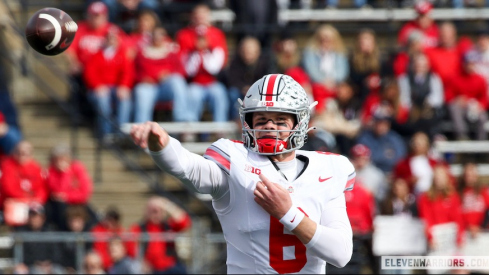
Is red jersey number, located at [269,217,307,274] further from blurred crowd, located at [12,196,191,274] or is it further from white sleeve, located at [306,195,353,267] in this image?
blurred crowd, located at [12,196,191,274]

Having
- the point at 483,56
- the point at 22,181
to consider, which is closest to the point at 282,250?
the point at 22,181

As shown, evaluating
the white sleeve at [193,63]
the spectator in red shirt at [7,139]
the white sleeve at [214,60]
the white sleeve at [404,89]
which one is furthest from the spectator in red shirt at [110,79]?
→ the white sleeve at [404,89]

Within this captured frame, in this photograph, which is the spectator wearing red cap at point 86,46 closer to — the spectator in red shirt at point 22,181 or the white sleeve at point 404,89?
the spectator in red shirt at point 22,181

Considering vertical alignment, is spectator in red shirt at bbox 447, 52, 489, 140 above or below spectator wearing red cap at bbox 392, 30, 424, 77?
below

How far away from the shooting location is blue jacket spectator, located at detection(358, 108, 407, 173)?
11.0m

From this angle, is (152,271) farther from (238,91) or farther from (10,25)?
(10,25)

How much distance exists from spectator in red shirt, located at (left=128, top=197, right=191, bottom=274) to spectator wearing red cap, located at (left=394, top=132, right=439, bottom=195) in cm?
246

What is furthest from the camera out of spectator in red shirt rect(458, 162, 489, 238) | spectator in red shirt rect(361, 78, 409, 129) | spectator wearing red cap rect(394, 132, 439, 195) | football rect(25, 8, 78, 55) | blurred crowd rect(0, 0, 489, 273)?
spectator in red shirt rect(361, 78, 409, 129)

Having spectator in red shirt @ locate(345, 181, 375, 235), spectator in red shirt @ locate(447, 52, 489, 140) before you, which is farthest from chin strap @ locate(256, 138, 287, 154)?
spectator in red shirt @ locate(447, 52, 489, 140)

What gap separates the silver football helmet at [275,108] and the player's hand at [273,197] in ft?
0.81

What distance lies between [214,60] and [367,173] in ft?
8.20

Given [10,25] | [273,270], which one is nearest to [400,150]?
[10,25]

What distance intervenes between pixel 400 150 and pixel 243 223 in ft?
21.5

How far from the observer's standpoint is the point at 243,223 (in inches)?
189
